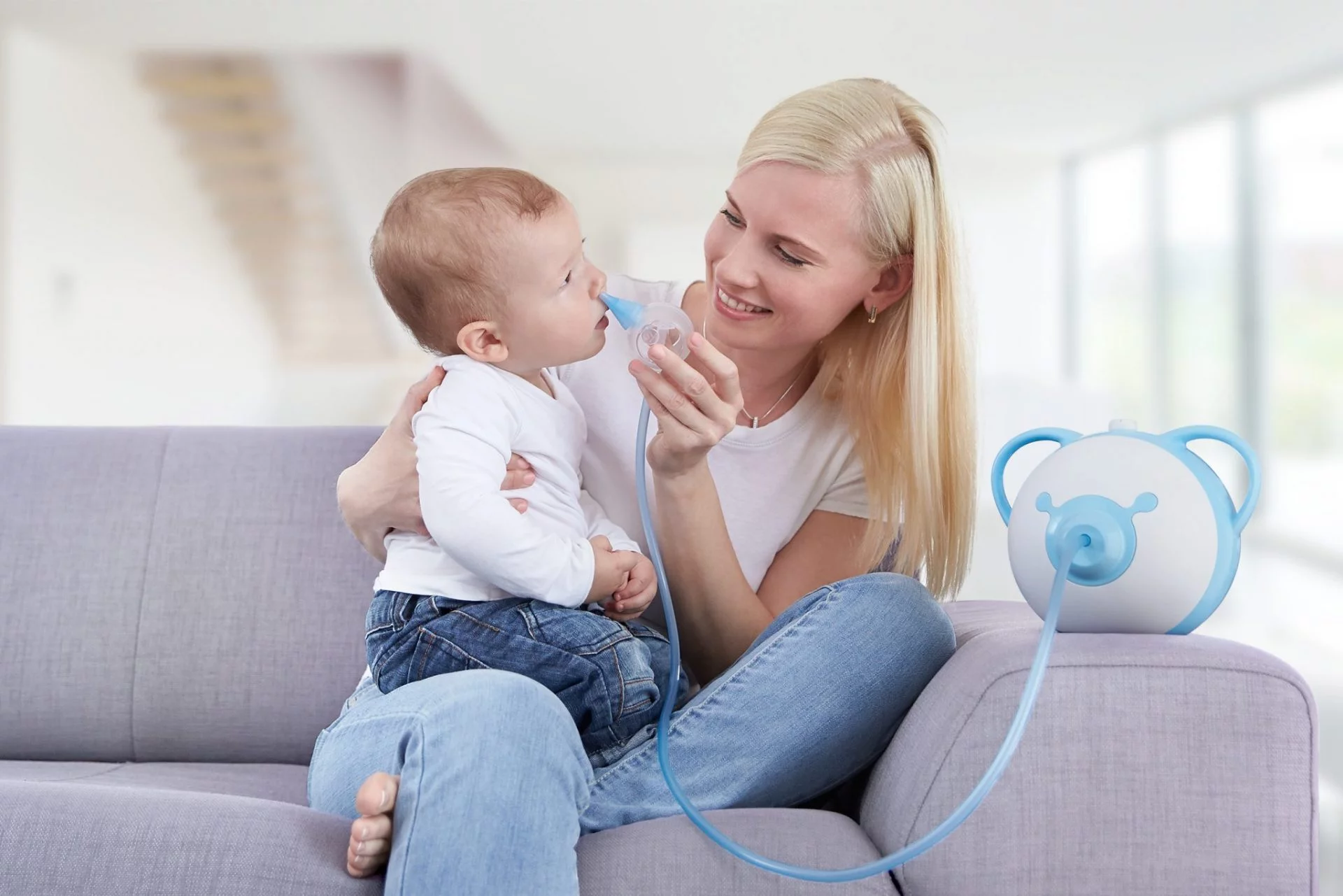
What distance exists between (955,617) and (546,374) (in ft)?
1.94

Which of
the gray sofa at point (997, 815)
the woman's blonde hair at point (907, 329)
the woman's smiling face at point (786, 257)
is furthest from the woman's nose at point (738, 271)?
the gray sofa at point (997, 815)

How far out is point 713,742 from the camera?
125 cm

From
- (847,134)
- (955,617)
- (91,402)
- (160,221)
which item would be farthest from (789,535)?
(160,221)

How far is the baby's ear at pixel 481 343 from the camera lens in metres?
1.30

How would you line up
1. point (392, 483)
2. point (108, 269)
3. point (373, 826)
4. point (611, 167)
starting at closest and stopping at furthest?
point (373, 826), point (392, 483), point (108, 269), point (611, 167)

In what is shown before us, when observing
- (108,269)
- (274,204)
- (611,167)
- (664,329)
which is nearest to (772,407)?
(664,329)

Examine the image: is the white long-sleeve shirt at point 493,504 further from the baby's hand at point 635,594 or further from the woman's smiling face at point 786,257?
the woman's smiling face at point 786,257

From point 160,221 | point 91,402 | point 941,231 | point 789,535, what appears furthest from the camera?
point 160,221

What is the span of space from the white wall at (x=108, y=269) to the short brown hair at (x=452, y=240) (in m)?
5.13

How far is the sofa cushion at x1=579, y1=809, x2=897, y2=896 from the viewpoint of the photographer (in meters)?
1.10

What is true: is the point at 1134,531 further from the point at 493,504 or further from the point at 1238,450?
the point at 493,504

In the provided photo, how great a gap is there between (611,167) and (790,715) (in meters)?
7.06

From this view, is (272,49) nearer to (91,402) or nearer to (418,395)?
(91,402)

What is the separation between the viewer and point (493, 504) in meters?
1.19
